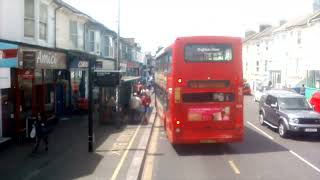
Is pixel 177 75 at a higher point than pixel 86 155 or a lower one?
higher

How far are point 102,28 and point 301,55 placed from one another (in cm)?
2149

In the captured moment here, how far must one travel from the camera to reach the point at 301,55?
149ft

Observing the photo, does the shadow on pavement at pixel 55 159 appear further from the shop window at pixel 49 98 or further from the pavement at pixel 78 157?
the shop window at pixel 49 98

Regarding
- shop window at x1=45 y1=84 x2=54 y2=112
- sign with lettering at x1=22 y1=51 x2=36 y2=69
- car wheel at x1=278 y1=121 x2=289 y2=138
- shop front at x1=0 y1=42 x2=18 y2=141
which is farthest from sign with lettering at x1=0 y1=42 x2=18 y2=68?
car wheel at x1=278 y1=121 x2=289 y2=138

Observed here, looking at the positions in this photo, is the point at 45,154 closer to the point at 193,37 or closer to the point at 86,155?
the point at 86,155

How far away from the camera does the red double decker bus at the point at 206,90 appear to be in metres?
15.1

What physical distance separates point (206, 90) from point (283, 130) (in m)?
5.49

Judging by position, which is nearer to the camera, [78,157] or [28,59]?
[78,157]

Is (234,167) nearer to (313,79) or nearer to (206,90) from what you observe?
(206,90)

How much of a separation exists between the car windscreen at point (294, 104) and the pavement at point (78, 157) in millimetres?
6335

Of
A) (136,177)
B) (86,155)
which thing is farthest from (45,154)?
(136,177)

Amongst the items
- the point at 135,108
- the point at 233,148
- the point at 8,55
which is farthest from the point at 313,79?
the point at 8,55

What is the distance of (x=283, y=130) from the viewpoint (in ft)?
62.4

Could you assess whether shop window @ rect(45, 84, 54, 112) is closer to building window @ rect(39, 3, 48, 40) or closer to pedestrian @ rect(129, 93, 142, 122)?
building window @ rect(39, 3, 48, 40)
